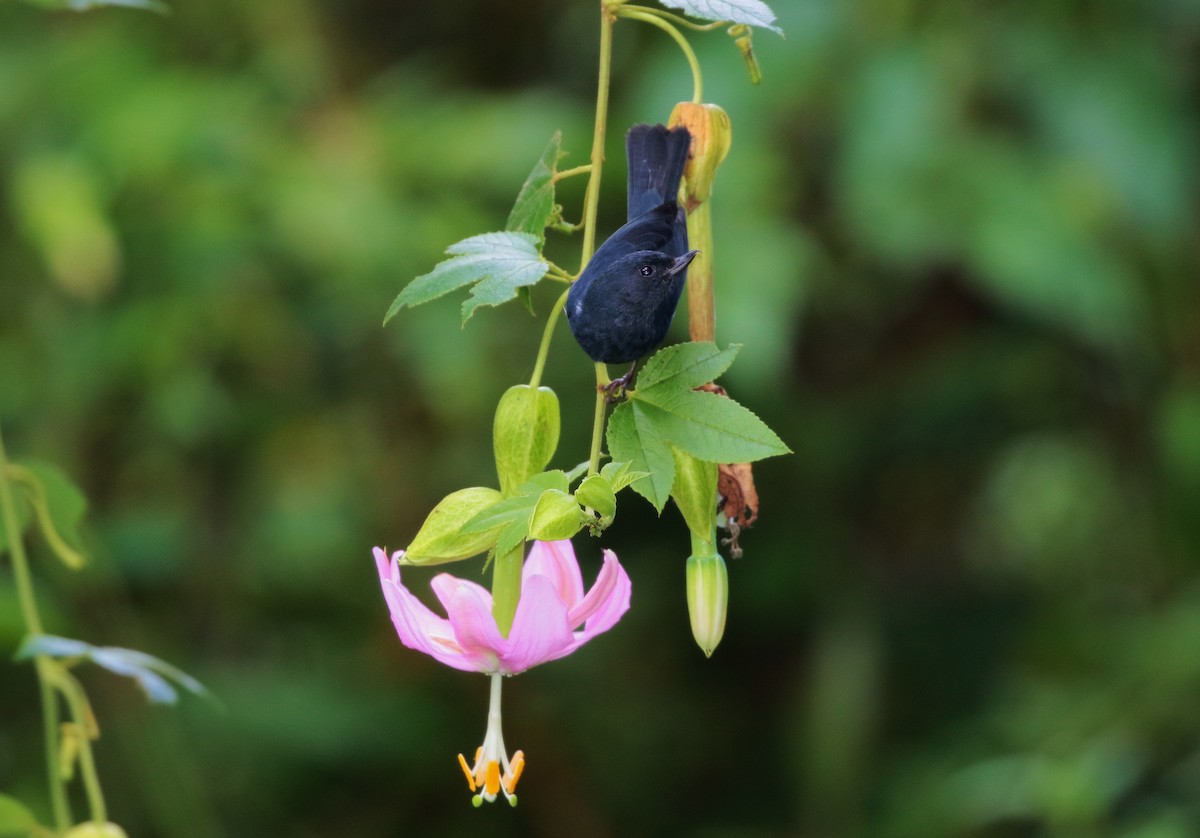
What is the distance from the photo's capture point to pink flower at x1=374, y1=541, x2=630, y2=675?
415mm

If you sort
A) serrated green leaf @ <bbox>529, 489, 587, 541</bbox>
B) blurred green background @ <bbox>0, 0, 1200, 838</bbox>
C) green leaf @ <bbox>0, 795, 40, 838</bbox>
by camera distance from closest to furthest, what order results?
serrated green leaf @ <bbox>529, 489, 587, 541</bbox> < green leaf @ <bbox>0, 795, 40, 838</bbox> < blurred green background @ <bbox>0, 0, 1200, 838</bbox>

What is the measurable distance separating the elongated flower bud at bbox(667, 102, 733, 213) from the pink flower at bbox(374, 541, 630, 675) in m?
0.12

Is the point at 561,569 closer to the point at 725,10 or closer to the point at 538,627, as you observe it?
the point at 538,627

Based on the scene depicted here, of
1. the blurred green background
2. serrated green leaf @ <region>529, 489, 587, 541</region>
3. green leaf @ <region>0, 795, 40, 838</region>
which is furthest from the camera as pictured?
the blurred green background

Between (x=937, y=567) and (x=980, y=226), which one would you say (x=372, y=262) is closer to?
(x=980, y=226)

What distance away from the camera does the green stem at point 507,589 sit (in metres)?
0.44

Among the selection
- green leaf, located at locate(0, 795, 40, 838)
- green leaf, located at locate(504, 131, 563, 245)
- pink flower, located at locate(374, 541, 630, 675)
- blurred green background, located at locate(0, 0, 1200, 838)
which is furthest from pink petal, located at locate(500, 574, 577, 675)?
blurred green background, located at locate(0, 0, 1200, 838)

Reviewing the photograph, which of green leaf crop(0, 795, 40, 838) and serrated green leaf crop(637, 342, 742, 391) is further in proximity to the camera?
green leaf crop(0, 795, 40, 838)

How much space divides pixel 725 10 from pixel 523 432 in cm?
14

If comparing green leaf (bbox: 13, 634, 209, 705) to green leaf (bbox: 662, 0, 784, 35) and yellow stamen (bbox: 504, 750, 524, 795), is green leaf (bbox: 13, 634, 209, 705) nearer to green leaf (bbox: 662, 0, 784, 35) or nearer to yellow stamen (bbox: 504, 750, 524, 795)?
yellow stamen (bbox: 504, 750, 524, 795)

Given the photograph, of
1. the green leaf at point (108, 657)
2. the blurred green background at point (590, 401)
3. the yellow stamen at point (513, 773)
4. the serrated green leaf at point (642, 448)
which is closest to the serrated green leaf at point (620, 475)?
the serrated green leaf at point (642, 448)

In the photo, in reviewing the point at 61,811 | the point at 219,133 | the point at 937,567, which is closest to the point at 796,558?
the point at 937,567

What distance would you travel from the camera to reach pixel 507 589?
17.3 inches

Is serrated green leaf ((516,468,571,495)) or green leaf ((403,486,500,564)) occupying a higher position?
serrated green leaf ((516,468,571,495))
